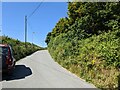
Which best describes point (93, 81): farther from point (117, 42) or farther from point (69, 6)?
point (69, 6)

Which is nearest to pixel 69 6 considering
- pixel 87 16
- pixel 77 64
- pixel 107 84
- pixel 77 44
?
pixel 87 16

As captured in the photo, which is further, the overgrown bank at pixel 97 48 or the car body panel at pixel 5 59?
the car body panel at pixel 5 59

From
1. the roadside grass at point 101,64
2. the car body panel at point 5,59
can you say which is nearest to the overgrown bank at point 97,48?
the roadside grass at point 101,64

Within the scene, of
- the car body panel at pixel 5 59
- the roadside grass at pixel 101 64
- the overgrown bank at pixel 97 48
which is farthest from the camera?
the car body panel at pixel 5 59

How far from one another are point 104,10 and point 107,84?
12.5m

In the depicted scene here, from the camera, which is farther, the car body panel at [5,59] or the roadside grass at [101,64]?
the car body panel at [5,59]

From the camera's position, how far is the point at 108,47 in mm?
12672

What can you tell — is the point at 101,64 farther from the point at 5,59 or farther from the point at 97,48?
the point at 5,59

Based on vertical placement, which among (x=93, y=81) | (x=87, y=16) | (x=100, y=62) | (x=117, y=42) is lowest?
(x=93, y=81)

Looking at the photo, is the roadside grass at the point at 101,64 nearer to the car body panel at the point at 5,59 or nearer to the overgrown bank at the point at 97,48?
the overgrown bank at the point at 97,48

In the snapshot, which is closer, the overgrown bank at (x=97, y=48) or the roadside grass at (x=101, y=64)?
the roadside grass at (x=101, y=64)

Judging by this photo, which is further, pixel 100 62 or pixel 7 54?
pixel 7 54

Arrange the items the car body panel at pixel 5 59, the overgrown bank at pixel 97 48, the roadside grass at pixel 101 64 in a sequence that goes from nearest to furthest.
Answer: the roadside grass at pixel 101 64 → the overgrown bank at pixel 97 48 → the car body panel at pixel 5 59

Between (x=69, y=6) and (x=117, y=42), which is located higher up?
(x=69, y=6)
